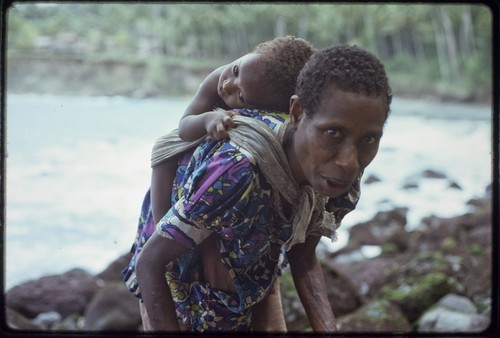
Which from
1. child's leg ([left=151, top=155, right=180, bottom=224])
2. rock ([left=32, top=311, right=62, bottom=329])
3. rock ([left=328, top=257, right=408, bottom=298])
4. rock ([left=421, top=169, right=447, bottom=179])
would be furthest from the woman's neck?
rock ([left=421, top=169, right=447, bottom=179])

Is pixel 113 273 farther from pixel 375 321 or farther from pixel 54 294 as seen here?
pixel 375 321

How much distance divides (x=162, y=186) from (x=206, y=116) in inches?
10.4

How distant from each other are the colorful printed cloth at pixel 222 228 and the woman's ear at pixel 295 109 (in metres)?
0.08

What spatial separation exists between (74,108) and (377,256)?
219 inches

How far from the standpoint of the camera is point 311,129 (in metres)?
1.54

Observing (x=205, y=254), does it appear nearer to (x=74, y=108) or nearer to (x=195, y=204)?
(x=195, y=204)

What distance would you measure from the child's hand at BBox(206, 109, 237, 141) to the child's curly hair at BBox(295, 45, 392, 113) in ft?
0.65

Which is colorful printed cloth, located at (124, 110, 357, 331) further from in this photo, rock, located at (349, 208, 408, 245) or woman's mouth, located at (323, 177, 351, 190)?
rock, located at (349, 208, 408, 245)

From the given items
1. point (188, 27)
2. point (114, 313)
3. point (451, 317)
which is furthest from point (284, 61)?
point (451, 317)

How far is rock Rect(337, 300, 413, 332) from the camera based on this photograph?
4.23 m

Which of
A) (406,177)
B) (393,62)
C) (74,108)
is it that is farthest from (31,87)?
(393,62)

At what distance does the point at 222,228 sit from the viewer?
1672 millimetres

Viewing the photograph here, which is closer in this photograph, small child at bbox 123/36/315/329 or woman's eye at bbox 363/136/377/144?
woman's eye at bbox 363/136/377/144

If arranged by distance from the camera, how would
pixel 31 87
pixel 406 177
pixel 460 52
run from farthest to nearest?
pixel 460 52
pixel 406 177
pixel 31 87
